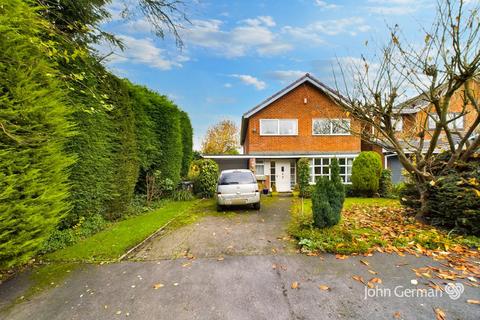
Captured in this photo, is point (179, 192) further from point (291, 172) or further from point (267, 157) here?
point (291, 172)

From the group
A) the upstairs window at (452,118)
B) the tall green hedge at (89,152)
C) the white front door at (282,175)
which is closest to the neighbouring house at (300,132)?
the white front door at (282,175)

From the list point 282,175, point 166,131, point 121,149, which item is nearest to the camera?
point 121,149

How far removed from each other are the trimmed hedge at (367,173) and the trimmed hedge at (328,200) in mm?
8493

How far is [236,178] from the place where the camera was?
352 inches

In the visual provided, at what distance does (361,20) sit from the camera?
6.92m

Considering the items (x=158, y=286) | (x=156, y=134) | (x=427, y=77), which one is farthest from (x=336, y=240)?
(x=156, y=134)

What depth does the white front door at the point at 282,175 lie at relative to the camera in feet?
54.2

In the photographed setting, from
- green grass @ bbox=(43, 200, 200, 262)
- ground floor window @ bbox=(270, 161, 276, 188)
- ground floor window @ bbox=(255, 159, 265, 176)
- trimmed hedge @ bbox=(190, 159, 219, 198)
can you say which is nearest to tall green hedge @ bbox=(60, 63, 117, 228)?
green grass @ bbox=(43, 200, 200, 262)

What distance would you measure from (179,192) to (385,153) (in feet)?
49.2

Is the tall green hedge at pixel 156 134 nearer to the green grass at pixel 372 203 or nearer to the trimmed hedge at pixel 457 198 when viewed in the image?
the green grass at pixel 372 203

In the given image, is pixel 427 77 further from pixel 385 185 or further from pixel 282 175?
pixel 282 175

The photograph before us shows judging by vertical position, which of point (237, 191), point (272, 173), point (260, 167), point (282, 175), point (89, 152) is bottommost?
point (237, 191)

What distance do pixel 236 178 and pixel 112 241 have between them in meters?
4.76

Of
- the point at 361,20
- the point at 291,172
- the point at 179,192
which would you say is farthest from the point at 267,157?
the point at 361,20
